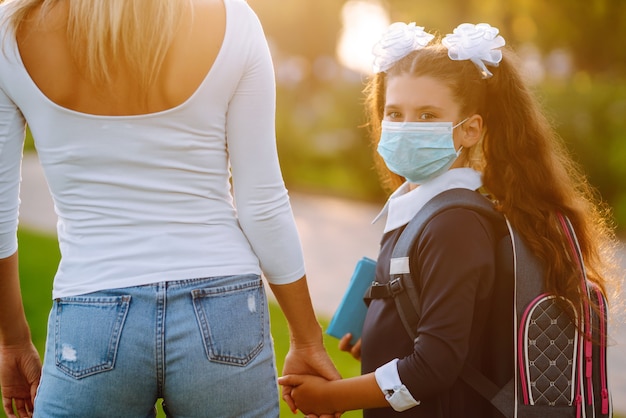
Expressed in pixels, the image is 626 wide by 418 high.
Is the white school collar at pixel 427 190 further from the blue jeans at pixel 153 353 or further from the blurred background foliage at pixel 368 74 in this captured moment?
the blue jeans at pixel 153 353

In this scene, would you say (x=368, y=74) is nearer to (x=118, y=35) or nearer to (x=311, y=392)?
(x=311, y=392)

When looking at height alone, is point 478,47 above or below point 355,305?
above

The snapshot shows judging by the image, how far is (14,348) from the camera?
214 cm

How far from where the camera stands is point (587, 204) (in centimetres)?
259

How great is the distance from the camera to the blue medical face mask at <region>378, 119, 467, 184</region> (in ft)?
8.04

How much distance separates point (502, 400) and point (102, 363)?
3.67ft

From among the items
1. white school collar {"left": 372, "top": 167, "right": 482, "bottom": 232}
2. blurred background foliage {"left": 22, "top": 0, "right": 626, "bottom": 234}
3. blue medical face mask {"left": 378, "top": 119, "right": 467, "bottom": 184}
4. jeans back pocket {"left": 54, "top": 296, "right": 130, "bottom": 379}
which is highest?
blue medical face mask {"left": 378, "top": 119, "right": 467, "bottom": 184}

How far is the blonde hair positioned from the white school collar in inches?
40.3

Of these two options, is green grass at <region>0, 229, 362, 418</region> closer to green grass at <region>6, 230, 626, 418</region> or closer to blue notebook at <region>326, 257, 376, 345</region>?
green grass at <region>6, 230, 626, 418</region>

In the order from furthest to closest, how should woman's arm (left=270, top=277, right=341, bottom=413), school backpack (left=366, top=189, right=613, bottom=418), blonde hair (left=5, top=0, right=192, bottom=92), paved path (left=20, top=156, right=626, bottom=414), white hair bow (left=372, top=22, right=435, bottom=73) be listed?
paved path (left=20, top=156, right=626, bottom=414) < white hair bow (left=372, top=22, right=435, bottom=73) < school backpack (left=366, top=189, right=613, bottom=418) < woman's arm (left=270, top=277, right=341, bottom=413) < blonde hair (left=5, top=0, right=192, bottom=92)

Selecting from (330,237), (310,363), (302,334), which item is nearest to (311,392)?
(310,363)

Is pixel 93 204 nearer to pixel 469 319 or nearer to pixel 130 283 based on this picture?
pixel 130 283

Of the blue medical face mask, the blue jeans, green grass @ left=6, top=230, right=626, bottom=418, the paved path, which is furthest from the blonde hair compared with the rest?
the paved path

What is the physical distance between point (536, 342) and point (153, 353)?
1.08 m
